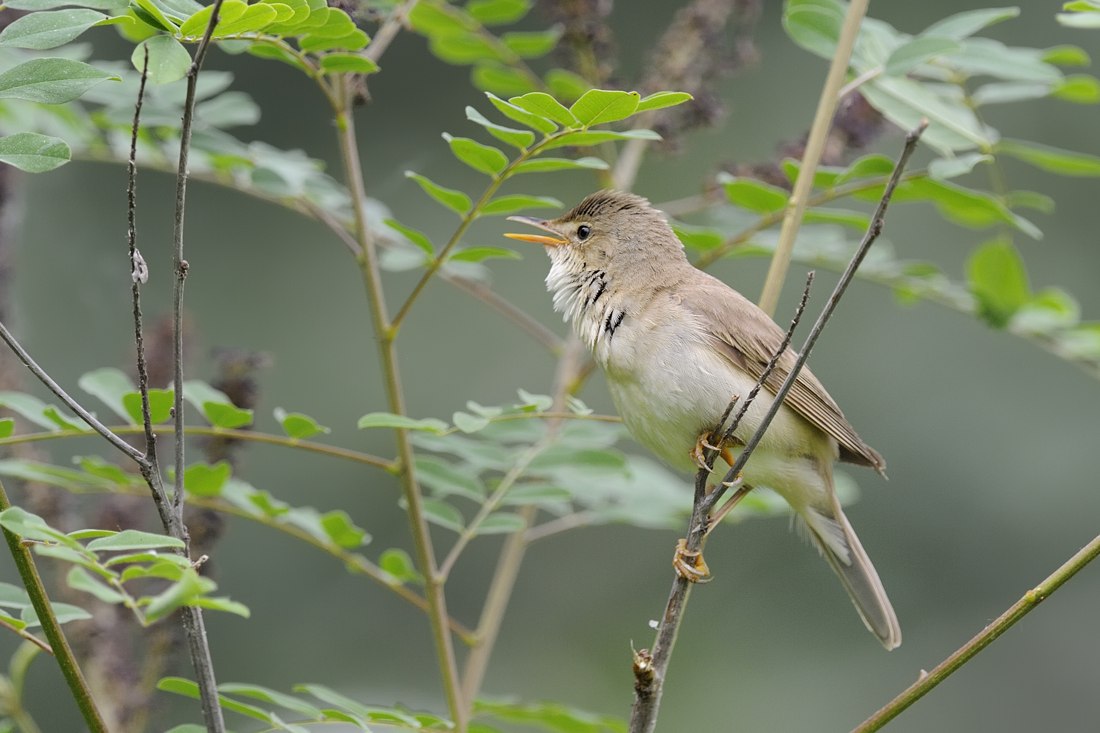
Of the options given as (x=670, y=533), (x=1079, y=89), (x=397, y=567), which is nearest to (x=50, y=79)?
(x=397, y=567)

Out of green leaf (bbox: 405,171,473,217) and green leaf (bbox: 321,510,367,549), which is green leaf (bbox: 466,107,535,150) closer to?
green leaf (bbox: 405,171,473,217)

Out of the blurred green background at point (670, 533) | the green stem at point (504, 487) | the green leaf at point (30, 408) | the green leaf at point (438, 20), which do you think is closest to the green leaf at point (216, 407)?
the green leaf at point (30, 408)

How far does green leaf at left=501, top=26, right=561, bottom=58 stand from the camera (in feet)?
10.5

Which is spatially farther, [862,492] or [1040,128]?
[1040,128]

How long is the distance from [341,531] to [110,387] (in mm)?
548

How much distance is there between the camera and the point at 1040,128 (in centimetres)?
618

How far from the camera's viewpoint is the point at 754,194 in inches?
105

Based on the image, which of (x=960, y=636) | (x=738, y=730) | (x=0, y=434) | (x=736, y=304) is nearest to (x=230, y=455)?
(x=0, y=434)

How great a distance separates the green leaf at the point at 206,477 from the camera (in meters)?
2.32

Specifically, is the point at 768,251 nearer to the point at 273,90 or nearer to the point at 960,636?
the point at 960,636

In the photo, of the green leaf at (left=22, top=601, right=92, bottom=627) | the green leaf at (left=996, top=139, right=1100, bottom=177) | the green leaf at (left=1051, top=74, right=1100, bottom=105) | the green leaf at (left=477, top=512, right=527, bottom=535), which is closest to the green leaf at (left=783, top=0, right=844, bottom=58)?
the green leaf at (left=996, top=139, right=1100, bottom=177)

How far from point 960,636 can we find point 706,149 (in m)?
2.79

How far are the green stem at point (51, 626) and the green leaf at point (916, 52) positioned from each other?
1.76 meters

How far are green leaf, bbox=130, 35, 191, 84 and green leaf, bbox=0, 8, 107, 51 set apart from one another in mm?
70
